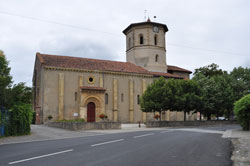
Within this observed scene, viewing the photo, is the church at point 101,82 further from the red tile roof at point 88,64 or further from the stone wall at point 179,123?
the stone wall at point 179,123

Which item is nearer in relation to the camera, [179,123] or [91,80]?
[179,123]

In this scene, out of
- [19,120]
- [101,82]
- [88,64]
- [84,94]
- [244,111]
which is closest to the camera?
[19,120]

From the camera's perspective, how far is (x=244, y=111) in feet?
71.3

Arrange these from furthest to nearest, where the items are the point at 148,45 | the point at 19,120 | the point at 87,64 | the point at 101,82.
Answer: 1. the point at 148,45
2. the point at 87,64
3. the point at 101,82
4. the point at 19,120

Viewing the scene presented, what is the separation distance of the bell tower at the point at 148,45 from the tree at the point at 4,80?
32763 mm

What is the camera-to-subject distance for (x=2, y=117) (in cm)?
1792

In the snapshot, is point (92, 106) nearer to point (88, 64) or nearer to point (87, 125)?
point (88, 64)

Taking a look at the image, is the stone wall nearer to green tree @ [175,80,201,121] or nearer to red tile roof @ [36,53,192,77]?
green tree @ [175,80,201,121]

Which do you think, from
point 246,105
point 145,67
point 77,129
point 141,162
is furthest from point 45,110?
point 141,162

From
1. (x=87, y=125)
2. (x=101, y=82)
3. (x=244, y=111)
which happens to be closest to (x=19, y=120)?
(x=87, y=125)

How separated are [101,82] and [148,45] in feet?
43.8

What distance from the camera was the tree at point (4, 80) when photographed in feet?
60.0

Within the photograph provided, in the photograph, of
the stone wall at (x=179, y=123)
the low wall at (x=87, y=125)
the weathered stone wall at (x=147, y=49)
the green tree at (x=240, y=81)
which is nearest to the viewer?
the low wall at (x=87, y=125)

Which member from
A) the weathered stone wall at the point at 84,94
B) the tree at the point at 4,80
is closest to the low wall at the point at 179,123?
the weathered stone wall at the point at 84,94
